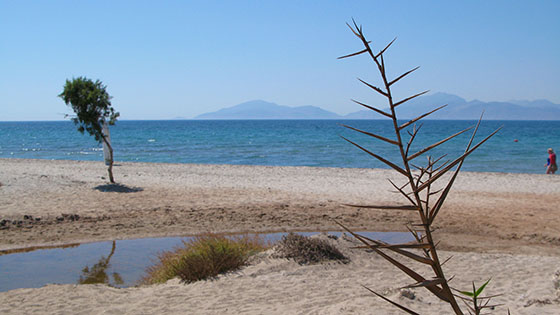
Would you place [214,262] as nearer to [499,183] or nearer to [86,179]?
[86,179]

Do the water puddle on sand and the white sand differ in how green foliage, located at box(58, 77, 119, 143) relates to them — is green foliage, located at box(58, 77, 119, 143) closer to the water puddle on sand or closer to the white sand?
the water puddle on sand

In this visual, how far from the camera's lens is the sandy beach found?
625cm

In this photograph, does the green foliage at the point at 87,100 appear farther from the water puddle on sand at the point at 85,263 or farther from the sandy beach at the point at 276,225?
the water puddle on sand at the point at 85,263

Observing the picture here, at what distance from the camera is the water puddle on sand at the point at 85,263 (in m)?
7.94

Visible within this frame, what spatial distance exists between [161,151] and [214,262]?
119ft

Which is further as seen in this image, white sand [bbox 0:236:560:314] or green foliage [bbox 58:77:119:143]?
green foliage [bbox 58:77:119:143]

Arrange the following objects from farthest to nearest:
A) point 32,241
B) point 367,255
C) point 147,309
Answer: point 32,241 < point 367,255 < point 147,309

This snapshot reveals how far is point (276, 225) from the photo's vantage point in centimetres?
1197

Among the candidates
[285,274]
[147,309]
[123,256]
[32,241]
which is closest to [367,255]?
[285,274]

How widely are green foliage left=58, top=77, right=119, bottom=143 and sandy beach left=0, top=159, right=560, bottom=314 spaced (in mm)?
2307

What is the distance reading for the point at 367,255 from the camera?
28.3 feet

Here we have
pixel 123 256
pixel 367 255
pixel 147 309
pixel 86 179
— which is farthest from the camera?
pixel 86 179

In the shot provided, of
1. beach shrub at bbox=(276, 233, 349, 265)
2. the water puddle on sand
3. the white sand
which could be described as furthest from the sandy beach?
the water puddle on sand

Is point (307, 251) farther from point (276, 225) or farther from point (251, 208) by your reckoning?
point (251, 208)
